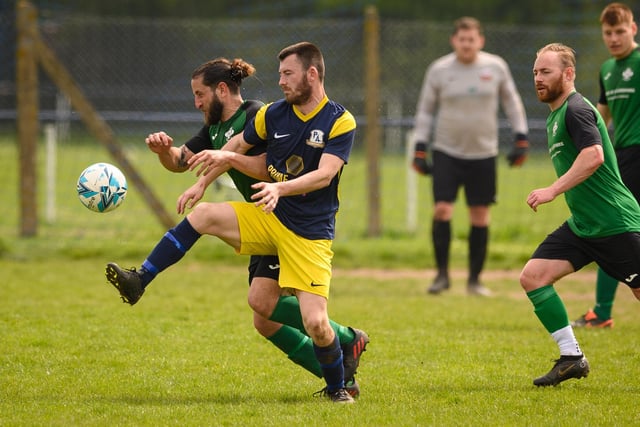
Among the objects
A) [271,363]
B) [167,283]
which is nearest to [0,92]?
[167,283]

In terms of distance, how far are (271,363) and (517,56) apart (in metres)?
10.0

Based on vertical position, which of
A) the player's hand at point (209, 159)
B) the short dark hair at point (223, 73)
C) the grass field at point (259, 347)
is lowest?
the grass field at point (259, 347)

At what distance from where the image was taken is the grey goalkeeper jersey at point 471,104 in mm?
9516

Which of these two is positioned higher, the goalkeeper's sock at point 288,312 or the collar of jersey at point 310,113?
the collar of jersey at point 310,113

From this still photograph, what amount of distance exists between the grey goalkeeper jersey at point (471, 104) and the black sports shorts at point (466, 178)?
0.08m

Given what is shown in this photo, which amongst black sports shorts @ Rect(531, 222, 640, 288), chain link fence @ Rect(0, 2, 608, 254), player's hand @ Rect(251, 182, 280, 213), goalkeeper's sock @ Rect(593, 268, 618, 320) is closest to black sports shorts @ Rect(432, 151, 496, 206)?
goalkeeper's sock @ Rect(593, 268, 618, 320)

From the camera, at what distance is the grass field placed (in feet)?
16.4

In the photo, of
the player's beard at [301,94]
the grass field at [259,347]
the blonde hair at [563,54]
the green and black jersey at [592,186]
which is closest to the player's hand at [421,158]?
the grass field at [259,347]

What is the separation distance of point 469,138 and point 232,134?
4.28 meters

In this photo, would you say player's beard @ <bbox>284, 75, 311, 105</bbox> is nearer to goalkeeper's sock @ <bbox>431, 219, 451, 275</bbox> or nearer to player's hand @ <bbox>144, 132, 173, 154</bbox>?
player's hand @ <bbox>144, 132, 173, 154</bbox>

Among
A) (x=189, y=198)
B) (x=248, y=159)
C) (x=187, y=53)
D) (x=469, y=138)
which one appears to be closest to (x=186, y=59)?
(x=187, y=53)

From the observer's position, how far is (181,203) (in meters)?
5.27

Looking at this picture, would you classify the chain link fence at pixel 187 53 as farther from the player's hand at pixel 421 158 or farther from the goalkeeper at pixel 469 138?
the goalkeeper at pixel 469 138

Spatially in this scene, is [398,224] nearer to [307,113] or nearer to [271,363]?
[271,363]
